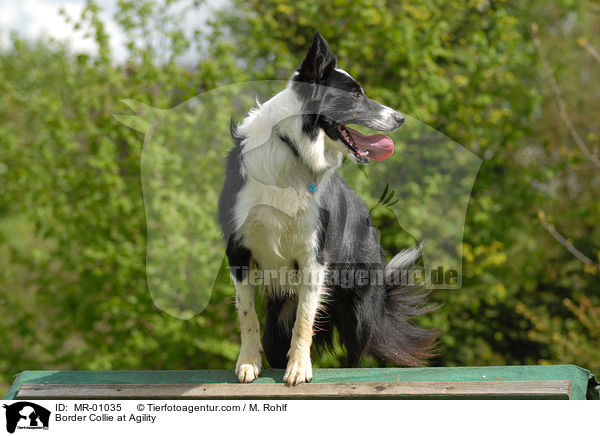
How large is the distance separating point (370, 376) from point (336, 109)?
4.34 feet

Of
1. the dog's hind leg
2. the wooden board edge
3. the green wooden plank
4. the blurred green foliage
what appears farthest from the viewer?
the blurred green foliage

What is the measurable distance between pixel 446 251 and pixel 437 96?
311 centimetres

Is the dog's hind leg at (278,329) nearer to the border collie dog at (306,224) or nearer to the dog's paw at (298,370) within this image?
the border collie dog at (306,224)

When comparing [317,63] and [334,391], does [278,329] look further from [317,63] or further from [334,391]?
[317,63]

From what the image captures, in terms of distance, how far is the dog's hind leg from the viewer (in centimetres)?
324

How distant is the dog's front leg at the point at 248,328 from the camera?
295 cm

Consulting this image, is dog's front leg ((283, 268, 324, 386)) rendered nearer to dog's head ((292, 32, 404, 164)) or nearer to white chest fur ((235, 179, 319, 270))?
white chest fur ((235, 179, 319, 270))

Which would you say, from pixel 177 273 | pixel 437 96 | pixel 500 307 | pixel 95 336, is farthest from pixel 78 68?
pixel 500 307

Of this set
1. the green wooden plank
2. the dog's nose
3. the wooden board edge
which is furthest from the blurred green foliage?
the dog's nose

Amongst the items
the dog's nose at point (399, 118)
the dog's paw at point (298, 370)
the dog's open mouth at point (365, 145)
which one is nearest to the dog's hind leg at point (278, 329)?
the dog's paw at point (298, 370)

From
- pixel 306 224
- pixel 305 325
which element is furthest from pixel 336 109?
pixel 305 325
